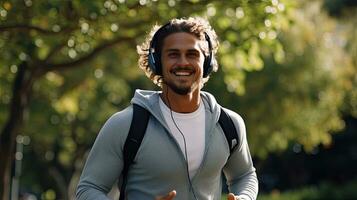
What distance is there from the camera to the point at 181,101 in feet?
16.1

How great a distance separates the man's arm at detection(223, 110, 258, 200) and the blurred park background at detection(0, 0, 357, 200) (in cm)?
589

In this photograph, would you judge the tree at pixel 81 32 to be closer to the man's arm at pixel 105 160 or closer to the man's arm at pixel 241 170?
the man's arm at pixel 241 170

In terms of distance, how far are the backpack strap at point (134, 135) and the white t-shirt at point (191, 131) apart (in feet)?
0.38

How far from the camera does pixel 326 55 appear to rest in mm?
29234

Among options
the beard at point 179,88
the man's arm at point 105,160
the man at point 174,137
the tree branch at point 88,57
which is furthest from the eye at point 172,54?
the tree branch at point 88,57

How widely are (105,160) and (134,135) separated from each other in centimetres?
18

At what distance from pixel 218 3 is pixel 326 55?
17.9m

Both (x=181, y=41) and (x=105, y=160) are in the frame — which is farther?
(x=181, y=41)

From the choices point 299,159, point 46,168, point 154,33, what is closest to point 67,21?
point 154,33

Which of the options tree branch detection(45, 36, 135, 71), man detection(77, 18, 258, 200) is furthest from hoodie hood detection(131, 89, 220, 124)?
tree branch detection(45, 36, 135, 71)

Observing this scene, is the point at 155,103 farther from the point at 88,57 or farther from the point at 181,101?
the point at 88,57

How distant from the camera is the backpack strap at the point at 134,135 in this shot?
15.5 ft

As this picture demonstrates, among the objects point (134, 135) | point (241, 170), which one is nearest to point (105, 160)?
point (134, 135)

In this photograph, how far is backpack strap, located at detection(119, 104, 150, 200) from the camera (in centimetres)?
471
